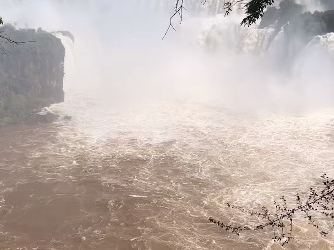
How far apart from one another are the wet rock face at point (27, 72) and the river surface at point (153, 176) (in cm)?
330

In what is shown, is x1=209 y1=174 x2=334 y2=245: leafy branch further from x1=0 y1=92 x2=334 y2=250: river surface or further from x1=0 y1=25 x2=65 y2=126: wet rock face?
x1=0 y1=25 x2=65 y2=126: wet rock face

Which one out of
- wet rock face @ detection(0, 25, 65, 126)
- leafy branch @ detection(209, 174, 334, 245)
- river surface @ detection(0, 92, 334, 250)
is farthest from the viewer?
wet rock face @ detection(0, 25, 65, 126)

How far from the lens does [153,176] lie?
22.7 meters

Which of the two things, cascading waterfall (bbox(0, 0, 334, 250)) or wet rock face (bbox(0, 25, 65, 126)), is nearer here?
cascading waterfall (bbox(0, 0, 334, 250))

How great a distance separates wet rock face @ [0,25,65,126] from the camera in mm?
34188

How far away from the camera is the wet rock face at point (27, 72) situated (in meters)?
34.2

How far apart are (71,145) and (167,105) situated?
48.3 feet

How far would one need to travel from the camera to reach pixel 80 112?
37.8 meters

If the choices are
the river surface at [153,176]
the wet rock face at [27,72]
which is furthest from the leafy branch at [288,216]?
the wet rock face at [27,72]

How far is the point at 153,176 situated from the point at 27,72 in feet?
64.0

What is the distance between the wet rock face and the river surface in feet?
10.8

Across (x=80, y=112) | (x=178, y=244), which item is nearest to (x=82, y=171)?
(x=178, y=244)

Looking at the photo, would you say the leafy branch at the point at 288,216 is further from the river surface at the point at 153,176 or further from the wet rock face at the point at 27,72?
the wet rock face at the point at 27,72

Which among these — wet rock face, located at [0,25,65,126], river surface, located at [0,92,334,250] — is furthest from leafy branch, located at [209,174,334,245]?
wet rock face, located at [0,25,65,126]
